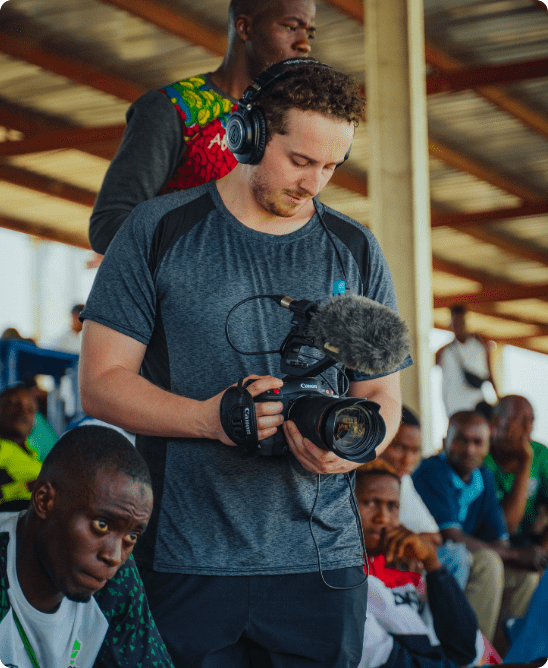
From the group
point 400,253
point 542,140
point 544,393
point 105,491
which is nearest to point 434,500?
point 400,253

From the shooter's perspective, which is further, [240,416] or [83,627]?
[83,627]

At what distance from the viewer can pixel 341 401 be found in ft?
5.01

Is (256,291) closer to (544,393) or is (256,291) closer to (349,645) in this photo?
(349,645)

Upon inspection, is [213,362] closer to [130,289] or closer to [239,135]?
[130,289]

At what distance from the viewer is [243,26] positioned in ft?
6.92

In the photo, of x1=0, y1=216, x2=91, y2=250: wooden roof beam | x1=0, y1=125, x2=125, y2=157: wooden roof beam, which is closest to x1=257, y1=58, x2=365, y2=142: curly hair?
x1=0, y1=125, x2=125, y2=157: wooden roof beam

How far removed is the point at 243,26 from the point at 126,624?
4.49 ft

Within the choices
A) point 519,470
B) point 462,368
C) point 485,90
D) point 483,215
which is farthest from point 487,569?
point 483,215

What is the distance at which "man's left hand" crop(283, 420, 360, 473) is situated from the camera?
157cm

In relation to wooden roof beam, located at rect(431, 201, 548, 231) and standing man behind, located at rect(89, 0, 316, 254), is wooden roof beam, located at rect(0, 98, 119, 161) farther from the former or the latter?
standing man behind, located at rect(89, 0, 316, 254)

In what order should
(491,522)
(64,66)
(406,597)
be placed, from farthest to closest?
(64,66) < (491,522) < (406,597)

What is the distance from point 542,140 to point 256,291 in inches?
402

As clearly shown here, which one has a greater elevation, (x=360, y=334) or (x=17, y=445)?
(x=360, y=334)

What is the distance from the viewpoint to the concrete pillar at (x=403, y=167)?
5.88 meters
